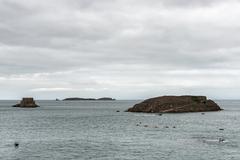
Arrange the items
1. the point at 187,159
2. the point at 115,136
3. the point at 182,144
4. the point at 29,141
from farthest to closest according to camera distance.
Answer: the point at 115,136 → the point at 29,141 → the point at 182,144 → the point at 187,159

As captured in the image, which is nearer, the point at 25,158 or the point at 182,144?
the point at 25,158

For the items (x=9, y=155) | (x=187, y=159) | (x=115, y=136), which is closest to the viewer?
(x=187, y=159)

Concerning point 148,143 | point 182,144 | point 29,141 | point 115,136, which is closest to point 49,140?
point 29,141

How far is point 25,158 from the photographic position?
69250 millimetres

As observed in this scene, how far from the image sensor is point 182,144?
8519 centimetres

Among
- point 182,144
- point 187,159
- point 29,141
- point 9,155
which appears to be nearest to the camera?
point 187,159

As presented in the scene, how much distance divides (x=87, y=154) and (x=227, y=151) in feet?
98.9

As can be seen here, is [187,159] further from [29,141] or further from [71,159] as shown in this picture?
[29,141]

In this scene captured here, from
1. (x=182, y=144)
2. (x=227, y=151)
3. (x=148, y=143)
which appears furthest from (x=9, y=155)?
(x=227, y=151)

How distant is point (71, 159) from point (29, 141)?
29115mm

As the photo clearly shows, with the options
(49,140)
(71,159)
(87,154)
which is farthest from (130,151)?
(49,140)

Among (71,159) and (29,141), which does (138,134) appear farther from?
(71,159)

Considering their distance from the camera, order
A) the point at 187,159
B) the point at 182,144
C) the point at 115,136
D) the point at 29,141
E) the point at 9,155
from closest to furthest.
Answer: the point at 187,159 → the point at 9,155 → the point at 182,144 → the point at 29,141 → the point at 115,136

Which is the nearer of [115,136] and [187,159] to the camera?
[187,159]
